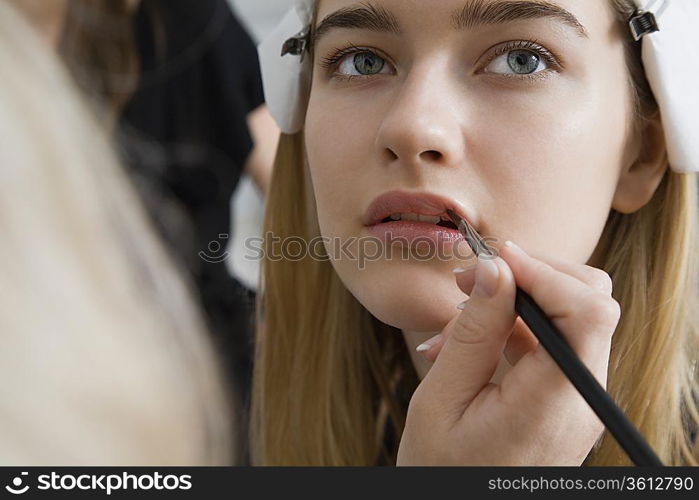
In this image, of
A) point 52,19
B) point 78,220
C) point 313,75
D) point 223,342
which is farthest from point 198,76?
point 78,220

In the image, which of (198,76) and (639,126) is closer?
(639,126)

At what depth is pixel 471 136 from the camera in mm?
972

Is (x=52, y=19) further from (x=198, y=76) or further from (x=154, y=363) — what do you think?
(x=154, y=363)

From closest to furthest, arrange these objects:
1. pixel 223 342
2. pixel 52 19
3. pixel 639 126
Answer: pixel 639 126 < pixel 52 19 < pixel 223 342

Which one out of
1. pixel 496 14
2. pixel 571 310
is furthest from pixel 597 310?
pixel 496 14

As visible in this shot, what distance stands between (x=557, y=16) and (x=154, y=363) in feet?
2.21

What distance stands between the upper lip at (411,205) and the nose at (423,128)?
34mm

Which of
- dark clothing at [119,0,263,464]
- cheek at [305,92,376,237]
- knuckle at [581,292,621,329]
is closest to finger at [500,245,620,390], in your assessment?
knuckle at [581,292,621,329]

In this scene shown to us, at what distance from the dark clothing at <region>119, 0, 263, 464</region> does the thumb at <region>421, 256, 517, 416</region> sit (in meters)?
0.89

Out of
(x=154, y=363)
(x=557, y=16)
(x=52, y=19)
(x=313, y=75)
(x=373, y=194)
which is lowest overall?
(x=154, y=363)

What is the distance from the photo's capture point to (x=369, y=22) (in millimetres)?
1042

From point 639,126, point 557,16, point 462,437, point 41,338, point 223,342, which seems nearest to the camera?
point 41,338

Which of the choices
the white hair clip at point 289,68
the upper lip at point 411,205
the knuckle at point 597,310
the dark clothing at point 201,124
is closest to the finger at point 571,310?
the knuckle at point 597,310

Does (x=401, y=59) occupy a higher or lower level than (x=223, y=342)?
lower
